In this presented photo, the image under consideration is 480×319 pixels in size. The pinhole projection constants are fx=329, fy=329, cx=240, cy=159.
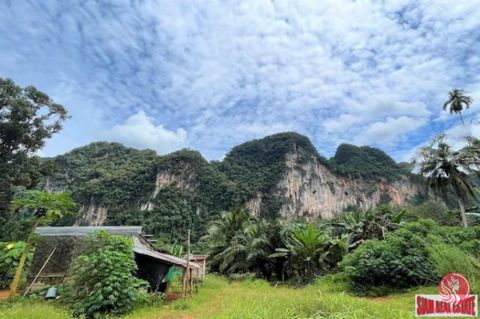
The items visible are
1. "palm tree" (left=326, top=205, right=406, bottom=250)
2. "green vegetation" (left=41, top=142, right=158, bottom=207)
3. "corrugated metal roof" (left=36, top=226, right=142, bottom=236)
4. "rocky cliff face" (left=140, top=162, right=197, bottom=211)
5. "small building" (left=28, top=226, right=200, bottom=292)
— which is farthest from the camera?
"rocky cliff face" (left=140, top=162, right=197, bottom=211)

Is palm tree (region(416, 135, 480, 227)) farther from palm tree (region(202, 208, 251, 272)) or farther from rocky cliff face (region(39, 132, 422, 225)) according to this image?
rocky cliff face (region(39, 132, 422, 225))

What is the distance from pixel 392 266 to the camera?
11617 mm

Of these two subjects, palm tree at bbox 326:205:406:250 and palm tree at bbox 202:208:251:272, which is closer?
palm tree at bbox 326:205:406:250

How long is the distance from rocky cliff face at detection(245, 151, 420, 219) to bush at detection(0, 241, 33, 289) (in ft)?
169

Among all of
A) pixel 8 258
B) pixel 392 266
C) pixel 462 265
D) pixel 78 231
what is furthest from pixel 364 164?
pixel 462 265

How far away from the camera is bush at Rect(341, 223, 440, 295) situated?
1111 cm

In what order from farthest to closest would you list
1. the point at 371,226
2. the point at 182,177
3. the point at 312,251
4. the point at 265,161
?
the point at 265,161 < the point at 182,177 < the point at 371,226 < the point at 312,251

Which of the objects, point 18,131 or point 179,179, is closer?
point 18,131

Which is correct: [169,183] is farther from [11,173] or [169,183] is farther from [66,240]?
[66,240]

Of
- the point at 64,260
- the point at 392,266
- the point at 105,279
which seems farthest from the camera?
the point at 64,260
